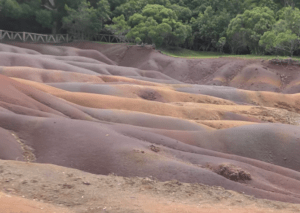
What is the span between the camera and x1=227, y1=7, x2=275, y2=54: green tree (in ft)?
159

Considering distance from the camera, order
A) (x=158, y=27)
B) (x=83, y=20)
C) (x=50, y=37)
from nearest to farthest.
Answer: (x=158, y=27) → (x=83, y=20) → (x=50, y=37)

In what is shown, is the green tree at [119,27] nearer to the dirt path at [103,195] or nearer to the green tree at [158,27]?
the green tree at [158,27]

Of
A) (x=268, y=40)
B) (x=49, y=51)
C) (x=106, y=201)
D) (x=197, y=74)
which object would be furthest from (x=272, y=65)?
(x=106, y=201)

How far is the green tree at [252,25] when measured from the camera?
48.4 m

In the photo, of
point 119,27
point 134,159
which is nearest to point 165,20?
point 119,27

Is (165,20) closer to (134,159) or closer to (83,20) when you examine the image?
(83,20)

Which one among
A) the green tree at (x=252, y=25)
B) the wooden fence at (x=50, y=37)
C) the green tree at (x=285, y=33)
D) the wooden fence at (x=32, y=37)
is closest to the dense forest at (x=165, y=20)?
the green tree at (x=252, y=25)

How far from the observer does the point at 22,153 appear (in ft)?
37.0

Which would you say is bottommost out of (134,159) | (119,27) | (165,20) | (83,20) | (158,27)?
(134,159)

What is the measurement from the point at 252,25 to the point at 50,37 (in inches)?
1145

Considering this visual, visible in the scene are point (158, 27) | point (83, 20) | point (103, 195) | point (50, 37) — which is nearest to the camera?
point (103, 195)

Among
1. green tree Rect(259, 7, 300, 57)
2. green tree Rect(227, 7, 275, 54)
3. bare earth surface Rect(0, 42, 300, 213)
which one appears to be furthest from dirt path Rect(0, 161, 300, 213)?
green tree Rect(227, 7, 275, 54)

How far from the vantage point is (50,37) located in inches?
2211

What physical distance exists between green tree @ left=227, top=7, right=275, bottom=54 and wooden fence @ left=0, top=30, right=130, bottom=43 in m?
16.9
